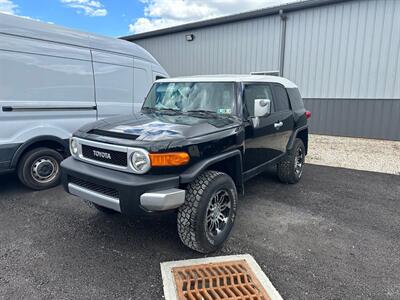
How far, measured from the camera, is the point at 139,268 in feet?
8.89

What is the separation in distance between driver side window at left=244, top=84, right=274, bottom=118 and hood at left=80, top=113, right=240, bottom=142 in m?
0.32

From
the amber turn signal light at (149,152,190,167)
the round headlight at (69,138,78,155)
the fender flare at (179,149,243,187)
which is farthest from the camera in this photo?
the round headlight at (69,138,78,155)

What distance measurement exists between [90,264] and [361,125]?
9.61 metres

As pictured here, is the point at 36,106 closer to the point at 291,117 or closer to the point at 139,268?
the point at 139,268

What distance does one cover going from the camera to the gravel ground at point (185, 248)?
246cm

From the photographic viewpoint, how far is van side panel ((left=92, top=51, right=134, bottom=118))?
545 centimetres

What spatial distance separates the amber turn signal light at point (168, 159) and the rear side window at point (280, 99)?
7.89ft

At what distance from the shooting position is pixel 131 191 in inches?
98.8

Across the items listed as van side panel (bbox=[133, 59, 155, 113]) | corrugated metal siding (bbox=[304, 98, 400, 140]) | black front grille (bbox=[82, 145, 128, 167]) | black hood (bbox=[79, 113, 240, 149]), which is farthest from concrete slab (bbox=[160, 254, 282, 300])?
corrugated metal siding (bbox=[304, 98, 400, 140])

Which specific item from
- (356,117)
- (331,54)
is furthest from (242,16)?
(356,117)

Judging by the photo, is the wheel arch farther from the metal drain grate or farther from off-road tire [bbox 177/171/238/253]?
the metal drain grate

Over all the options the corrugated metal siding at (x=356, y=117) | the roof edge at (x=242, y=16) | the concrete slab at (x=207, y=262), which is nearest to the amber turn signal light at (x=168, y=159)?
the concrete slab at (x=207, y=262)

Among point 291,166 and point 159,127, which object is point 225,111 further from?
point 291,166

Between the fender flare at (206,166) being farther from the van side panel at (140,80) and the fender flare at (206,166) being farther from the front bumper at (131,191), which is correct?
the van side panel at (140,80)
